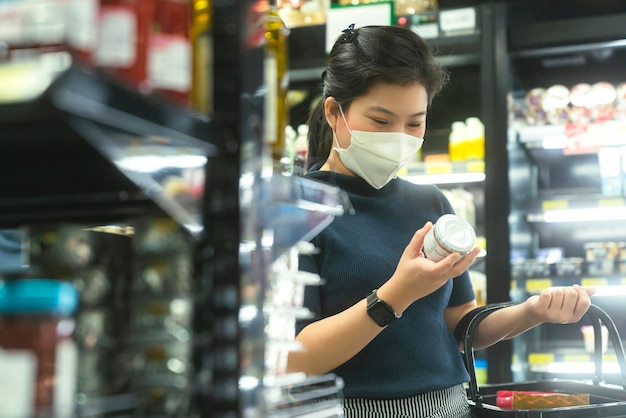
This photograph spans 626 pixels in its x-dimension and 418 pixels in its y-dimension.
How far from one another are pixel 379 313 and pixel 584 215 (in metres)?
2.67

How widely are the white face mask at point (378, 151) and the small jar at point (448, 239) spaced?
12.3 inches

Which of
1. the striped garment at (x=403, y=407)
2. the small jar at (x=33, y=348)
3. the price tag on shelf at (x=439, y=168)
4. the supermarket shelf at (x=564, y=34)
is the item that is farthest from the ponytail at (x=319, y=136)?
the supermarket shelf at (x=564, y=34)

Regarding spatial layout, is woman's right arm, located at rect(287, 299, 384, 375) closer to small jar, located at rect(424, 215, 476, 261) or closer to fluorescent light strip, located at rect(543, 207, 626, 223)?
small jar, located at rect(424, 215, 476, 261)

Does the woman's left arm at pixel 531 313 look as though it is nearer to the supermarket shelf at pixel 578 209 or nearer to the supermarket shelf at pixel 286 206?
the supermarket shelf at pixel 286 206

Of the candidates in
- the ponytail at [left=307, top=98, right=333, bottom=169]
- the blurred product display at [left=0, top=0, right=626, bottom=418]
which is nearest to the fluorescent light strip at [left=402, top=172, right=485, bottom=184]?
the ponytail at [left=307, top=98, right=333, bottom=169]

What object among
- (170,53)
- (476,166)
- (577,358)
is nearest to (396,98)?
(170,53)

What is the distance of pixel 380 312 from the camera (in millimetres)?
1709

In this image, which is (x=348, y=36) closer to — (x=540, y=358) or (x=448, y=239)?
(x=448, y=239)

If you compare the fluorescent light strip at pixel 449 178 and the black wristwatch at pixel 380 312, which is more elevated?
the fluorescent light strip at pixel 449 178

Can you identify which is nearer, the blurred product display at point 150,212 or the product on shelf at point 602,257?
the blurred product display at point 150,212

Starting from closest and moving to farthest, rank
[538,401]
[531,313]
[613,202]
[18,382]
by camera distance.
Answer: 1. [18,382]
2. [538,401]
3. [531,313]
4. [613,202]

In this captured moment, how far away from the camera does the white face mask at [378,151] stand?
6.65 feet

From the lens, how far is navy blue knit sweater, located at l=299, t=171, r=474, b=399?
188 centimetres

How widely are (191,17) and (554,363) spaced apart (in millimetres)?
3331
